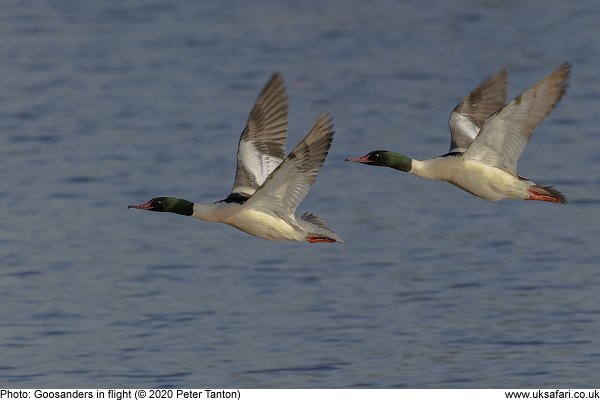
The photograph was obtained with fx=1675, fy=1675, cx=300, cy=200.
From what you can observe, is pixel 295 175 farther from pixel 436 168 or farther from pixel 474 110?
pixel 474 110

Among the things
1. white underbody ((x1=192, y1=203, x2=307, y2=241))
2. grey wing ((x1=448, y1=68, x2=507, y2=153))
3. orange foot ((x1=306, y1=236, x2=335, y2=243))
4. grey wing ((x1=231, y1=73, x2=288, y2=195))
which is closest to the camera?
white underbody ((x1=192, y1=203, x2=307, y2=241))

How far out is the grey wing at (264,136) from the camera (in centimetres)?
1769

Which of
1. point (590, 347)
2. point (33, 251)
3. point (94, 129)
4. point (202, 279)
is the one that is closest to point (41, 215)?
point (33, 251)

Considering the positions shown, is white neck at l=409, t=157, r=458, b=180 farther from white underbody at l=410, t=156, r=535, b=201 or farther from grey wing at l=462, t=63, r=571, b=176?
grey wing at l=462, t=63, r=571, b=176

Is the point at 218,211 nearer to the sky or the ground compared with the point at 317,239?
nearer to the sky

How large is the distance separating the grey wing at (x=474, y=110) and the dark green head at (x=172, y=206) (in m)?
2.99

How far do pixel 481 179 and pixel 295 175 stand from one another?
6.91ft

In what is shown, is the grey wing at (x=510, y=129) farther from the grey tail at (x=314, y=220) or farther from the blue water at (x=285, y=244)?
the blue water at (x=285, y=244)

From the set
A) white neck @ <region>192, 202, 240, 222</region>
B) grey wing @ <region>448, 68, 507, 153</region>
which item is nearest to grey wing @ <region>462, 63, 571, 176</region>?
grey wing @ <region>448, 68, 507, 153</region>

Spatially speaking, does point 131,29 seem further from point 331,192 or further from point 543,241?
point 543,241

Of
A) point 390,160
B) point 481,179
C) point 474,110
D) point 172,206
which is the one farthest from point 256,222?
point 474,110

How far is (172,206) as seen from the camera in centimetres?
1691

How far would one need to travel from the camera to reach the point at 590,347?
1964 cm

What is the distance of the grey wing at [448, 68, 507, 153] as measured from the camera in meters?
18.4
